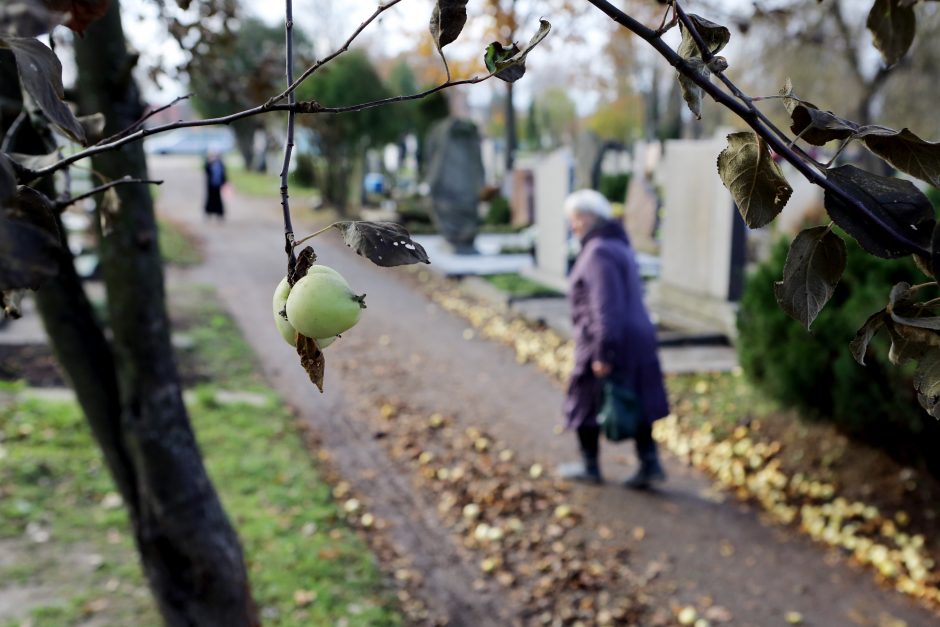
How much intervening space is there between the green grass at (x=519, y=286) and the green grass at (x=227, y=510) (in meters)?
4.48

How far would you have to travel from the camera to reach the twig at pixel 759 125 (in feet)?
2.39

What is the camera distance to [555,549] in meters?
4.53

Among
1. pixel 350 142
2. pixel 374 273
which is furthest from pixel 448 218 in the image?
pixel 350 142

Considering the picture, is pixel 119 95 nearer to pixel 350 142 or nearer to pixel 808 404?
pixel 808 404

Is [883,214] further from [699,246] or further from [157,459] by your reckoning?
[699,246]

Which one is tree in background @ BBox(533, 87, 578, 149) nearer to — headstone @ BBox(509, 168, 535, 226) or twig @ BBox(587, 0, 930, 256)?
headstone @ BBox(509, 168, 535, 226)

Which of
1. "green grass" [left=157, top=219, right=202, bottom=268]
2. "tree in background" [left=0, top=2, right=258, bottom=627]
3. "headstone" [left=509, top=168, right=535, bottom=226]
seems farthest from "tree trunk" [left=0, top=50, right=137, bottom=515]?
"headstone" [left=509, top=168, right=535, bottom=226]

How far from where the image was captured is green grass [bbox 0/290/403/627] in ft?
12.6

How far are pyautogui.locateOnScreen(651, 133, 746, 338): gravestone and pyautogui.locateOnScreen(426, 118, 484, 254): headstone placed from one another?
5404 millimetres

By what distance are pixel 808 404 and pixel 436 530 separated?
7.75ft

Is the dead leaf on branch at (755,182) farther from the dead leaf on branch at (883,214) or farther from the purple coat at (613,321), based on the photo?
the purple coat at (613,321)

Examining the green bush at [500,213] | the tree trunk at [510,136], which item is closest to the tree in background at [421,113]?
the tree trunk at [510,136]

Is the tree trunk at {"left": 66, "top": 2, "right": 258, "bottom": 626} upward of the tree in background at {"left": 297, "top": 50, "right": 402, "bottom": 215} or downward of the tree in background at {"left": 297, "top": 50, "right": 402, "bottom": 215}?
downward

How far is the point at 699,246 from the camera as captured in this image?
866 cm
